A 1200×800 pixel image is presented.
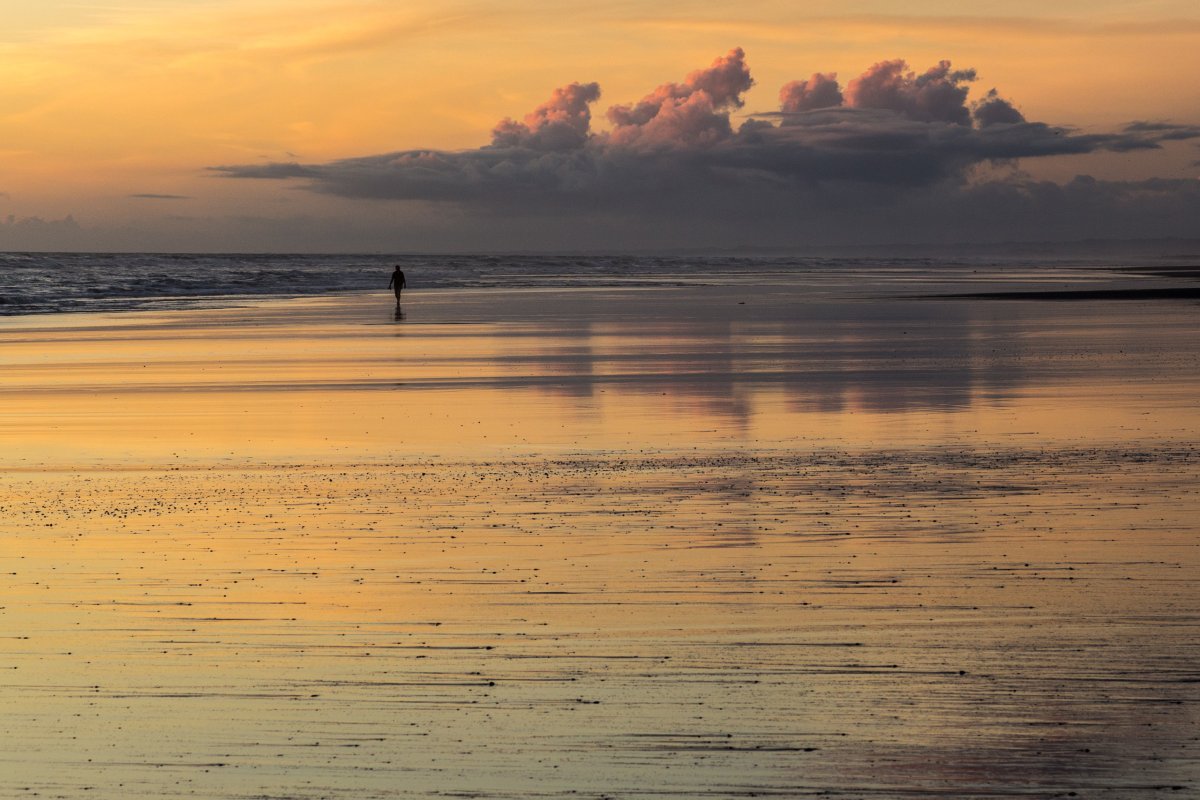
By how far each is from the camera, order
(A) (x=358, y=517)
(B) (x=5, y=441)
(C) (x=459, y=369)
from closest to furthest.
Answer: (A) (x=358, y=517) < (B) (x=5, y=441) < (C) (x=459, y=369)

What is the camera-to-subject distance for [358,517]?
12859 mm

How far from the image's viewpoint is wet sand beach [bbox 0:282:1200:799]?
6.85 meters

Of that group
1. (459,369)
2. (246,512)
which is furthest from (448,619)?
(459,369)

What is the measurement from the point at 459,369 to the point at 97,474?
12664 millimetres

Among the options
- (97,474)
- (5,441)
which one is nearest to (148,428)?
(5,441)

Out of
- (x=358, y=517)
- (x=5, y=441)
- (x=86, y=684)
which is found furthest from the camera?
(x=5, y=441)

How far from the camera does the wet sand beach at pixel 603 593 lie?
22.5ft

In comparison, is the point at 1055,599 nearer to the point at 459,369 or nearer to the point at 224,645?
the point at 224,645

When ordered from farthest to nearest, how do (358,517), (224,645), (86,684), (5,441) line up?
(5,441) → (358,517) → (224,645) → (86,684)

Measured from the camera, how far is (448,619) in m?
9.34

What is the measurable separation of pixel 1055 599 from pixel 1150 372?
17498 millimetres

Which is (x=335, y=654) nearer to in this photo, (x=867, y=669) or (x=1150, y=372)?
(x=867, y=669)

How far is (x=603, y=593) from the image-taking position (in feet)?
32.6

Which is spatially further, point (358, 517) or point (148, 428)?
point (148, 428)
